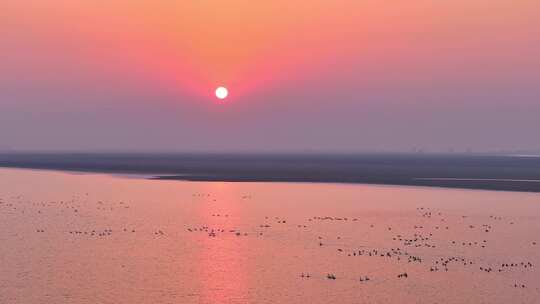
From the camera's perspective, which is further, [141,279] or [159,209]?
[159,209]

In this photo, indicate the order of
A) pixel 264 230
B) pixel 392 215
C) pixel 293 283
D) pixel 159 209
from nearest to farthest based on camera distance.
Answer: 1. pixel 293 283
2. pixel 264 230
3. pixel 392 215
4. pixel 159 209

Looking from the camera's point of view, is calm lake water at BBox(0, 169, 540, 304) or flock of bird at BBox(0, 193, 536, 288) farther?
flock of bird at BBox(0, 193, 536, 288)

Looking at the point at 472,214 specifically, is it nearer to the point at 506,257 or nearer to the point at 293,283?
the point at 506,257

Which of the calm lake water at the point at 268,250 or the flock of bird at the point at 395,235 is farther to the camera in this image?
the flock of bird at the point at 395,235

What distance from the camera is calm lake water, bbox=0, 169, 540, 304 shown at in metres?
35.1

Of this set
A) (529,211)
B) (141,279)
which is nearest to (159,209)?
(141,279)

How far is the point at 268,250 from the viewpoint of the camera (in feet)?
158

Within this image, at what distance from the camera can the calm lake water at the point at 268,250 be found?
115ft

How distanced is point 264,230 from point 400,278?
21.8 metres

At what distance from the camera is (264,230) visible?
193 ft

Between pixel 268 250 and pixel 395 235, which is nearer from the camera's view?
pixel 268 250

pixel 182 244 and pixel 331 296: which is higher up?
pixel 182 244

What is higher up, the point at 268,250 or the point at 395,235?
the point at 395,235

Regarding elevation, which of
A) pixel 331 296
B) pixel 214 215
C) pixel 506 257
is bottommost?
pixel 331 296
